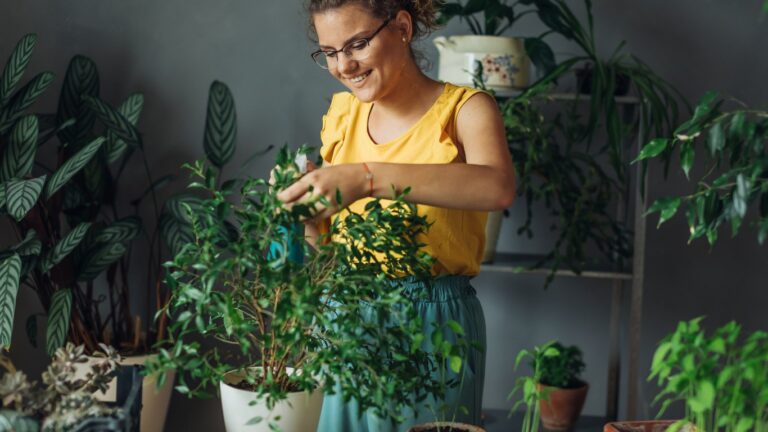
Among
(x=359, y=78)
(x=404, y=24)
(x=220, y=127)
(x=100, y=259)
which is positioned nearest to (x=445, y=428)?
(x=359, y=78)

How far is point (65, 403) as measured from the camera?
1.12 m

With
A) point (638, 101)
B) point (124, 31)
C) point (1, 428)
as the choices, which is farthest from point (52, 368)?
point (124, 31)

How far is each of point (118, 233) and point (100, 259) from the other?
4.3 inches

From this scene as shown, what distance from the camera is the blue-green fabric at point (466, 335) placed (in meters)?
1.60

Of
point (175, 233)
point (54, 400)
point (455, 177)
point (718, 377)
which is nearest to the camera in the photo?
point (718, 377)

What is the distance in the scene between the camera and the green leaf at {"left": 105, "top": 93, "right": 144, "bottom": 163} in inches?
117

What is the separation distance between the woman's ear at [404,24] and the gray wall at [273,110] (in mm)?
1644

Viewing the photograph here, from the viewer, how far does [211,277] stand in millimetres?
1098

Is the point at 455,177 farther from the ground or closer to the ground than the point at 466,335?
farther from the ground

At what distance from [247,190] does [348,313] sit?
230 mm

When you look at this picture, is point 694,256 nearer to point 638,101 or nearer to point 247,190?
point 638,101

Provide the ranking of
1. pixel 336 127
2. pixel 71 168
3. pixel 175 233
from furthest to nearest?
1. pixel 175 233
2. pixel 71 168
3. pixel 336 127

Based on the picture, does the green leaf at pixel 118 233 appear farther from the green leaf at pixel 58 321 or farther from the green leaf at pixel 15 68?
the green leaf at pixel 15 68

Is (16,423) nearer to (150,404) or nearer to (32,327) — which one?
(150,404)
